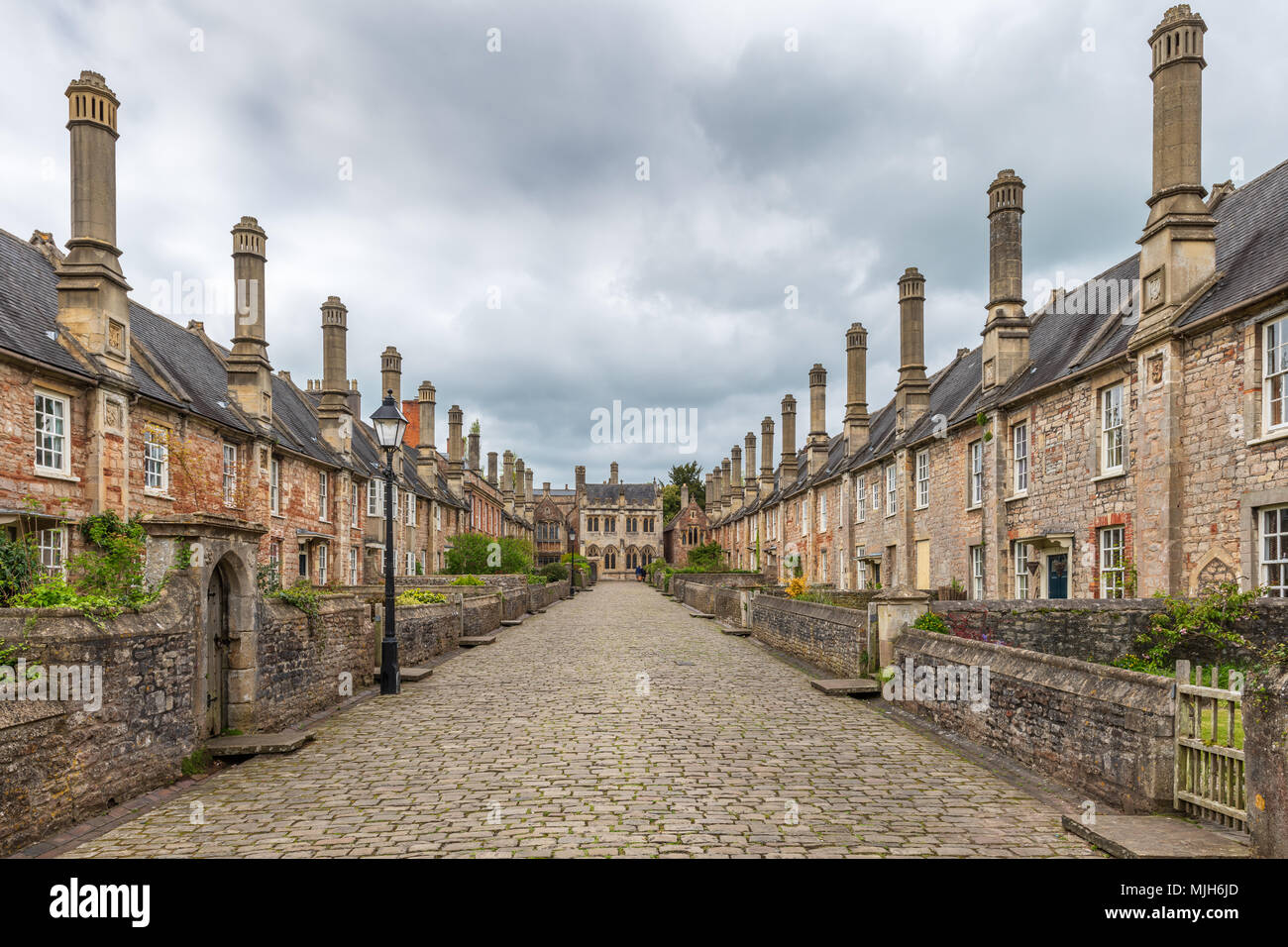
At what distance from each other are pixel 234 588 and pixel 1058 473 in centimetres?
1734

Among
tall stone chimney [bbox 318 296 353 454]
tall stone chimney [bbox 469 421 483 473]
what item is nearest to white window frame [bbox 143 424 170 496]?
tall stone chimney [bbox 318 296 353 454]

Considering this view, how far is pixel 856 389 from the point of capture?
32562mm

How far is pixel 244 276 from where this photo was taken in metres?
22.8

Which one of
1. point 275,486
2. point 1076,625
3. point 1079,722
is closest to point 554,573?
point 275,486

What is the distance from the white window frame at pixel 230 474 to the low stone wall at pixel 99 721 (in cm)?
1743

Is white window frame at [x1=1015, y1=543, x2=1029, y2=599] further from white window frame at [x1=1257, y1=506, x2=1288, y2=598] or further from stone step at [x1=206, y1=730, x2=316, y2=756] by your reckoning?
stone step at [x1=206, y1=730, x2=316, y2=756]

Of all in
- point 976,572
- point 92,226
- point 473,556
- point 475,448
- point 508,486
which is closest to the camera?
point 92,226

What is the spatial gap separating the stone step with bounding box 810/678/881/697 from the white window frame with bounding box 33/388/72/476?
1664cm

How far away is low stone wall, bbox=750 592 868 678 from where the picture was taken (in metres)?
13.6

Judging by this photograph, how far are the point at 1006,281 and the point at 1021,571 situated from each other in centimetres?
821

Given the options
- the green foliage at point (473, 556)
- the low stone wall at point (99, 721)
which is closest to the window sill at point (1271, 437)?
the low stone wall at point (99, 721)

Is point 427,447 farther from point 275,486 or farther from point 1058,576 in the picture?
point 1058,576

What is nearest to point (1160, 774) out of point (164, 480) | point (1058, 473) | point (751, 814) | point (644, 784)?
point (751, 814)
